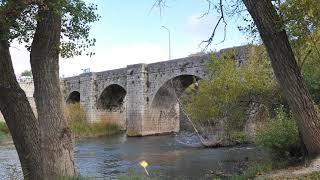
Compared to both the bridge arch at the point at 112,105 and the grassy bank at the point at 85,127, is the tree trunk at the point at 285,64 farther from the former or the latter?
the bridge arch at the point at 112,105

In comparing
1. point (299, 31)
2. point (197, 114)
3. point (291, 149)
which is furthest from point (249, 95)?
point (299, 31)

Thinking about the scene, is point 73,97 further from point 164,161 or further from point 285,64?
point 285,64

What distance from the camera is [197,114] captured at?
23.5 metres

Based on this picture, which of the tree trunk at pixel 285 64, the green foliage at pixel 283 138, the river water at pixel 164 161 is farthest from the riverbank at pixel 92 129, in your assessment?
the tree trunk at pixel 285 64

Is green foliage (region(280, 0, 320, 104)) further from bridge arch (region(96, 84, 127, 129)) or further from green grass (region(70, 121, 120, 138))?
bridge arch (region(96, 84, 127, 129))

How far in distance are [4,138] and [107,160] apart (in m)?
16.9

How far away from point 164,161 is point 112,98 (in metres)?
26.0

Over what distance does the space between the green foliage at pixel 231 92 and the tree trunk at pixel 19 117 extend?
481 inches

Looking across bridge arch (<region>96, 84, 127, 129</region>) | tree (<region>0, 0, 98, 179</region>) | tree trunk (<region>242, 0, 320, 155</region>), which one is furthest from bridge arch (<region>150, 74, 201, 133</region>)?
tree (<region>0, 0, 98, 179</region>)

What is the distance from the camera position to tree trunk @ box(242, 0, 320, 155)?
8.91 meters

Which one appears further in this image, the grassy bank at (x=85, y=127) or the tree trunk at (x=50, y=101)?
the grassy bank at (x=85, y=127)

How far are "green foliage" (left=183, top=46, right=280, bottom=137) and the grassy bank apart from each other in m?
16.6

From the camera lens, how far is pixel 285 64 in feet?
29.6

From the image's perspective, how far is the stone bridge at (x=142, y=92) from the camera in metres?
33.8
